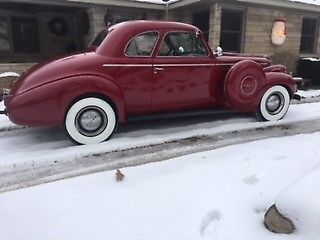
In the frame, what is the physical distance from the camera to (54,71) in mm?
4562

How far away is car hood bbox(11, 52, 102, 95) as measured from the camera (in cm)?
450

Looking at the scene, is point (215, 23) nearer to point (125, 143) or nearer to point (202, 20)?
point (202, 20)

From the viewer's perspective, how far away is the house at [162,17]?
433 inches

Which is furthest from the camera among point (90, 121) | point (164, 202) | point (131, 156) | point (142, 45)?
point (142, 45)

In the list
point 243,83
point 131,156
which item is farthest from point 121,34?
point 243,83

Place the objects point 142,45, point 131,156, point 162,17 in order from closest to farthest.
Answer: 1. point 131,156
2. point 142,45
3. point 162,17

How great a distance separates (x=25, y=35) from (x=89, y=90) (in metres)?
10.5

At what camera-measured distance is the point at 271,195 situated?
3021mm

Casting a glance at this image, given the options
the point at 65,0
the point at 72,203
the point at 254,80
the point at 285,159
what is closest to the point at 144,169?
the point at 72,203

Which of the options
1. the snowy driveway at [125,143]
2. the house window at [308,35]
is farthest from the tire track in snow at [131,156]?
the house window at [308,35]

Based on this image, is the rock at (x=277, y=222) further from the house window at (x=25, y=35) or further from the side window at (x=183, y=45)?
the house window at (x=25, y=35)

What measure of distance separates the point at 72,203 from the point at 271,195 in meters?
1.85

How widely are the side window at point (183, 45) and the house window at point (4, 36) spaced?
33.9 ft

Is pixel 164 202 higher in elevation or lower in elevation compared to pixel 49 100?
lower
